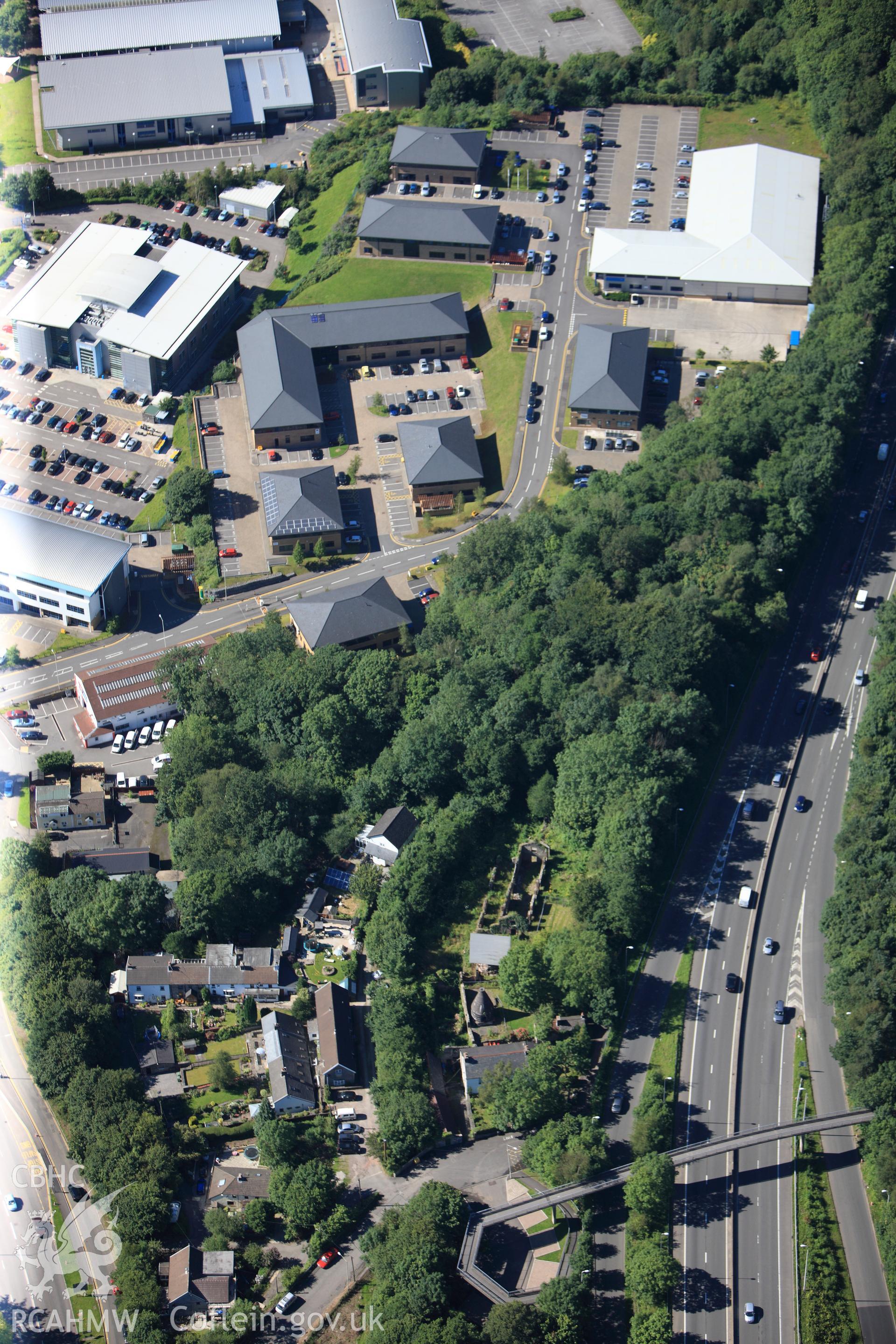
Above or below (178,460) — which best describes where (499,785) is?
below

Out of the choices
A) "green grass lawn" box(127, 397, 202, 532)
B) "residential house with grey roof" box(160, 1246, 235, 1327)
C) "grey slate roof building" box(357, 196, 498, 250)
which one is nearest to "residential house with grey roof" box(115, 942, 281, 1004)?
"residential house with grey roof" box(160, 1246, 235, 1327)

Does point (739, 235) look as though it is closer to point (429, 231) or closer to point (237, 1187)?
point (429, 231)

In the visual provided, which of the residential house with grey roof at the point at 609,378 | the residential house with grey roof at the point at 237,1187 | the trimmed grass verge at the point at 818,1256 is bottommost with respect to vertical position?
the trimmed grass verge at the point at 818,1256

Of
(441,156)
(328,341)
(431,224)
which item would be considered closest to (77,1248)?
(328,341)

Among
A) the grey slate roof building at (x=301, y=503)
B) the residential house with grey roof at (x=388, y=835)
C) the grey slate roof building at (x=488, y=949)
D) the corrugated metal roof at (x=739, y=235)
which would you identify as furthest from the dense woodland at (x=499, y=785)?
the corrugated metal roof at (x=739, y=235)

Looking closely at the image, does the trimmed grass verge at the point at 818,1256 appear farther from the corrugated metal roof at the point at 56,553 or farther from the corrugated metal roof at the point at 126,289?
the corrugated metal roof at the point at 126,289

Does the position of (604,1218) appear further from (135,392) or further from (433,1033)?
(135,392)

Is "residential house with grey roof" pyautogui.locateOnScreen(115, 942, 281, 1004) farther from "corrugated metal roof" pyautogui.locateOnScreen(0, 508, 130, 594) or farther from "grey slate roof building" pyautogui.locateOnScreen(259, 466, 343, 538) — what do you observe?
"grey slate roof building" pyautogui.locateOnScreen(259, 466, 343, 538)
